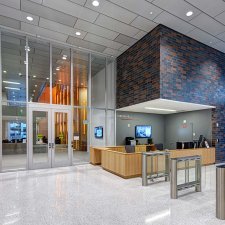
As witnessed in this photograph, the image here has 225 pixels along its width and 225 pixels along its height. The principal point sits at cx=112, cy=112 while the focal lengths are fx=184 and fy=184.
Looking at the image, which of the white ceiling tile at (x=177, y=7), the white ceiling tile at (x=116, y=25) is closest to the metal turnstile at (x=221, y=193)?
the white ceiling tile at (x=177, y=7)

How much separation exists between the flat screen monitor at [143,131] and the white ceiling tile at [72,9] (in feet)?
19.8

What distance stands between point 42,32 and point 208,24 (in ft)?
19.3

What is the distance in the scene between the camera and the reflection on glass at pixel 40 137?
23.3ft

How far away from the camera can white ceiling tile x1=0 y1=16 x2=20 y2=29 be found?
6062mm

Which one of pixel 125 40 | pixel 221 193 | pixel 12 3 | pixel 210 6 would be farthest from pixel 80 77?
pixel 221 193

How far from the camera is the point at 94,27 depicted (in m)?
6.47

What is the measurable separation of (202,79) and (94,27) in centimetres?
476

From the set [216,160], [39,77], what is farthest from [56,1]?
[216,160]

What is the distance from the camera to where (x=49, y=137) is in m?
7.36

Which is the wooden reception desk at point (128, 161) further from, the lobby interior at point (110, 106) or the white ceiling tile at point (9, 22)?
the white ceiling tile at point (9, 22)

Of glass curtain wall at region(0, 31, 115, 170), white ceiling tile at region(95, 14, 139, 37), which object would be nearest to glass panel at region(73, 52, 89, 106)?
glass curtain wall at region(0, 31, 115, 170)

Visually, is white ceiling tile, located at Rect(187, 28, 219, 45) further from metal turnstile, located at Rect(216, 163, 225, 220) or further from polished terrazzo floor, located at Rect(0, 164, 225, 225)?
metal turnstile, located at Rect(216, 163, 225, 220)

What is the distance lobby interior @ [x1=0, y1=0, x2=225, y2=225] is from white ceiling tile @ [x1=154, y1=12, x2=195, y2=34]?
5 centimetres

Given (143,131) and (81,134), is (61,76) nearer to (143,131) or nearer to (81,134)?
(81,134)
